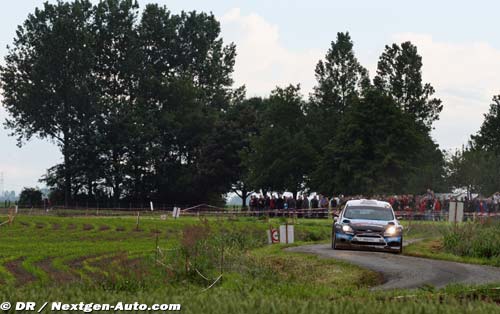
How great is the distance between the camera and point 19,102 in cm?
9812

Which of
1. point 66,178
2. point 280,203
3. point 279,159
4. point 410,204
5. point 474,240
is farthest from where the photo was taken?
point 66,178

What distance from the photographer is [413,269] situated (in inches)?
914

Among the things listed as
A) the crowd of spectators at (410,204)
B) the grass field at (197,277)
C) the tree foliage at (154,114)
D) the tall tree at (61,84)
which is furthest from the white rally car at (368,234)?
the tall tree at (61,84)

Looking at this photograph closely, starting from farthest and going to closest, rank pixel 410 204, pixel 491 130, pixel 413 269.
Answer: pixel 491 130 < pixel 410 204 < pixel 413 269

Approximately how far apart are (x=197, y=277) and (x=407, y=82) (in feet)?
265

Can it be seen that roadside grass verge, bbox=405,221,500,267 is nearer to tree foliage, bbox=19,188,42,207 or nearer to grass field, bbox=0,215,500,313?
grass field, bbox=0,215,500,313

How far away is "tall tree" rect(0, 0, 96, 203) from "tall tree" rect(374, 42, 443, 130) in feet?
102

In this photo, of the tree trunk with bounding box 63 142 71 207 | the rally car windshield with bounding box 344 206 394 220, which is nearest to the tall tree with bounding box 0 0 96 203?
the tree trunk with bounding box 63 142 71 207

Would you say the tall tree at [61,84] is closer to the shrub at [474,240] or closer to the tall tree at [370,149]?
the tall tree at [370,149]

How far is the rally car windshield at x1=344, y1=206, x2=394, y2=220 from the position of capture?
99.6 feet

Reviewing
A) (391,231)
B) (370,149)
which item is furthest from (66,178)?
(391,231)

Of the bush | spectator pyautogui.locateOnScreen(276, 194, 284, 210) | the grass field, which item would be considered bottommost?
the grass field

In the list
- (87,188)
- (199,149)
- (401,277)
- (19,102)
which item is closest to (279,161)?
(199,149)

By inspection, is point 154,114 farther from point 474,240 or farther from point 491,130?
point 474,240
